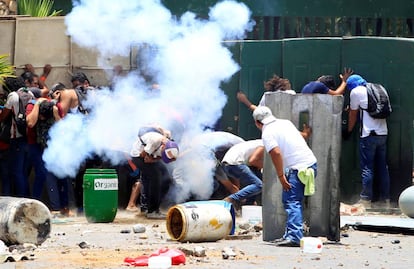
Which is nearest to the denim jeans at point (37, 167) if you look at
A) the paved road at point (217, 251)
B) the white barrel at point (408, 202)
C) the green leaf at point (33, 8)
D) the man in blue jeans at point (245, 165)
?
the paved road at point (217, 251)

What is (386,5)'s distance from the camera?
70.2ft

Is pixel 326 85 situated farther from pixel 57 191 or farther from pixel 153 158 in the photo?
pixel 57 191

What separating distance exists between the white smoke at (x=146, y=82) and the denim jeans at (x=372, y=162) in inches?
92.3

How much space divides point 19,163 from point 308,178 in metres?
5.72

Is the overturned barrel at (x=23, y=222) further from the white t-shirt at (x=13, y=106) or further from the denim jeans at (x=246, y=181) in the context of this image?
the white t-shirt at (x=13, y=106)

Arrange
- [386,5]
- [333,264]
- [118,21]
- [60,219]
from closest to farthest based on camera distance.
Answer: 1. [333,264]
2. [60,219]
3. [118,21]
4. [386,5]

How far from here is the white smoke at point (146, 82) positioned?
17.2 metres

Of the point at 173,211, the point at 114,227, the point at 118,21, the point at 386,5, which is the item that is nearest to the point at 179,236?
the point at 173,211

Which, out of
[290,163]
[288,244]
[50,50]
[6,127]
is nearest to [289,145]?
[290,163]

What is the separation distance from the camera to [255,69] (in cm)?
1797

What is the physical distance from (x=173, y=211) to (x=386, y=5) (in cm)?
942

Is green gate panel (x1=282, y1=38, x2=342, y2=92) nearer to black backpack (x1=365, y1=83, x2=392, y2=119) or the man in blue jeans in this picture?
black backpack (x1=365, y1=83, x2=392, y2=119)

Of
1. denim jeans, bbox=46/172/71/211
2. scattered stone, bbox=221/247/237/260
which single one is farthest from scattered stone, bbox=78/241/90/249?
denim jeans, bbox=46/172/71/211

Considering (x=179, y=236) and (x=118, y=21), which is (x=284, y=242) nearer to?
(x=179, y=236)
